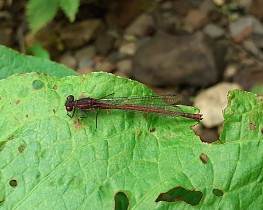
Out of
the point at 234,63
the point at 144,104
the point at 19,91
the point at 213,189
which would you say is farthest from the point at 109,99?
the point at 234,63

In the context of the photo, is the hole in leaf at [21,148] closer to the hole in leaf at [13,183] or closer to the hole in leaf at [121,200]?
the hole in leaf at [13,183]

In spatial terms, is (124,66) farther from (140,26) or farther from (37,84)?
(37,84)

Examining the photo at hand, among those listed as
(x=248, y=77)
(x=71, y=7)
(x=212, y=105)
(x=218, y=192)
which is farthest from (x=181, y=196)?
(x=248, y=77)

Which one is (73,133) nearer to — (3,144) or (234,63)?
(3,144)

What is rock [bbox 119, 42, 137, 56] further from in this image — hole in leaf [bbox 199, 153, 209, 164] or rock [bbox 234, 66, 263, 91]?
hole in leaf [bbox 199, 153, 209, 164]

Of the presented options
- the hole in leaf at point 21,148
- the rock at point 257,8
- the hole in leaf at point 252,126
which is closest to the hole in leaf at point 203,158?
the hole in leaf at point 252,126
